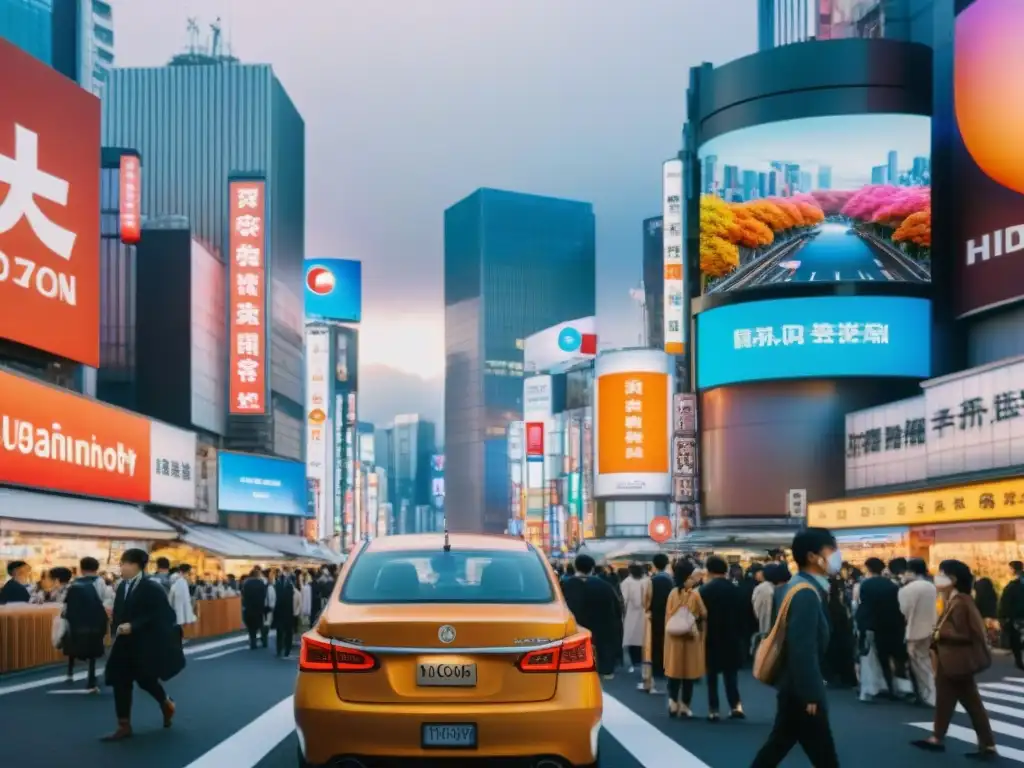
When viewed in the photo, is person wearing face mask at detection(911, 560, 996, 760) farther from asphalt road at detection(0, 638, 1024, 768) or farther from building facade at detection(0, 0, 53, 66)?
building facade at detection(0, 0, 53, 66)

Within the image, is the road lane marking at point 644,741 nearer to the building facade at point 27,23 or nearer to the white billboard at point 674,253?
the white billboard at point 674,253

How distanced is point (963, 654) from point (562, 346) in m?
126

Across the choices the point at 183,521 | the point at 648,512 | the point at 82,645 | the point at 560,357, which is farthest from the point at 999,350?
the point at 560,357

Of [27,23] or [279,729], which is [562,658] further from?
[27,23]

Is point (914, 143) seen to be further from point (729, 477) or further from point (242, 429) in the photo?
point (242, 429)

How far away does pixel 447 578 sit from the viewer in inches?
329

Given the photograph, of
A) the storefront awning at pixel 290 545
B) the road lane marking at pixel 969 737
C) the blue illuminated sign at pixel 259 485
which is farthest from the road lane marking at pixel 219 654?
the blue illuminated sign at pixel 259 485

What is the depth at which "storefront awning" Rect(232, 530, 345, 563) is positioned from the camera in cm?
6228

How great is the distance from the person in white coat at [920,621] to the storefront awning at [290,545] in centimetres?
4654

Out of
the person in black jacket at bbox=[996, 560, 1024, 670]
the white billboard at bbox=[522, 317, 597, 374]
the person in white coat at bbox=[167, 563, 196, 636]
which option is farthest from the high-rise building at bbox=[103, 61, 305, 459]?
the person in black jacket at bbox=[996, 560, 1024, 670]

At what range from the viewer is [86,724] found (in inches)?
505

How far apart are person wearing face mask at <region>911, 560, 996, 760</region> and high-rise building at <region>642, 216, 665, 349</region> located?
355 feet

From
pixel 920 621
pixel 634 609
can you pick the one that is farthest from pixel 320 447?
pixel 920 621

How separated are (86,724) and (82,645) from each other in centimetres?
304
